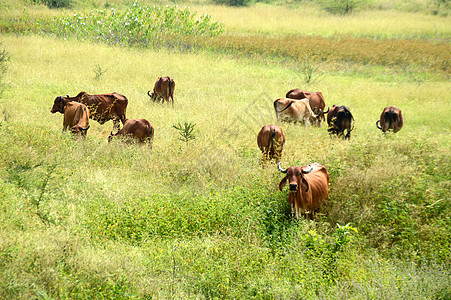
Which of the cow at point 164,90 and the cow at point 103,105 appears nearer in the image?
the cow at point 103,105

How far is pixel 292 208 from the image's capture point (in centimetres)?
542

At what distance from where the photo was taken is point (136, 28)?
20406 millimetres

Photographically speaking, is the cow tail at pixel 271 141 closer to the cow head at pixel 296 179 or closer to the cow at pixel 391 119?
the cow head at pixel 296 179

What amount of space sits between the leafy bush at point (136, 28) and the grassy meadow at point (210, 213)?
10240mm

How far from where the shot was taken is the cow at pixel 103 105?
9.14 m

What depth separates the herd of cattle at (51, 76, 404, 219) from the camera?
5.48 meters

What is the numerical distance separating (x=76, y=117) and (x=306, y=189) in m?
5.43

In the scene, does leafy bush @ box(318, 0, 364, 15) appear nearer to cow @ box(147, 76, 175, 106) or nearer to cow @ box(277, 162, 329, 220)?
cow @ box(147, 76, 175, 106)

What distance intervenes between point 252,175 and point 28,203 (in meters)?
3.60

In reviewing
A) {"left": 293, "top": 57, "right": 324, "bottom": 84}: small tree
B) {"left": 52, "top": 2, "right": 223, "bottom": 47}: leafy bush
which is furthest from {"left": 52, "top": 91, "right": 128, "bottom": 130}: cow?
{"left": 52, "top": 2, "right": 223, "bottom": 47}: leafy bush

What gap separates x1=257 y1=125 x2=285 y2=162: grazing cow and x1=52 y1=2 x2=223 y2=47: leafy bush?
586 inches

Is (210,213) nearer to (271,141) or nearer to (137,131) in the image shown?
(271,141)

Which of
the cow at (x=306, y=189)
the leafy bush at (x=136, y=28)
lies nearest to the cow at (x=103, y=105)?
the cow at (x=306, y=189)

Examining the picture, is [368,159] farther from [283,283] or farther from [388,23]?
[388,23]
